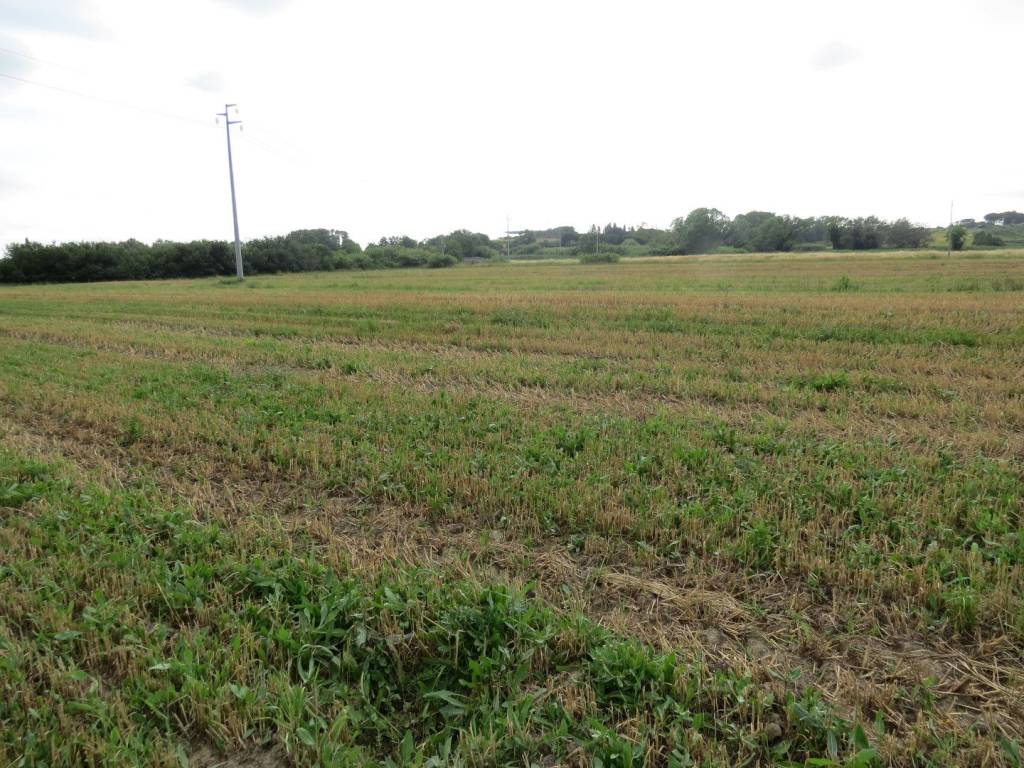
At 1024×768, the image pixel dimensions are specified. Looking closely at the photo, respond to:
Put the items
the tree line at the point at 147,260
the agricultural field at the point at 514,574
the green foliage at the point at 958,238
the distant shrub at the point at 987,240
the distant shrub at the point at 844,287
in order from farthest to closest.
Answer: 1. the distant shrub at the point at 987,240
2. the green foliage at the point at 958,238
3. the tree line at the point at 147,260
4. the distant shrub at the point at 844,287
5. the agricultural field at the point at 514,574

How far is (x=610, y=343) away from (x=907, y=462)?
25.6 feet

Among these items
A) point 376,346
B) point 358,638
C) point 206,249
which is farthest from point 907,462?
point 206,249

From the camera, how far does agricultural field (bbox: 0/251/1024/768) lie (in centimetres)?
300

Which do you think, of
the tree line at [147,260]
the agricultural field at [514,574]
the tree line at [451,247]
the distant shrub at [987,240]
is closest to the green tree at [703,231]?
the tree line at [451,247]

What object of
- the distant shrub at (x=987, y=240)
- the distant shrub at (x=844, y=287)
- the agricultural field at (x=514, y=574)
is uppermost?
the distant shrub at (x=987, y=240)

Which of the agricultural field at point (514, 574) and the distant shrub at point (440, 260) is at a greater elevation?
the distant shrub at point (440, 260)

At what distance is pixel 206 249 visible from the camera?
64.2 meters

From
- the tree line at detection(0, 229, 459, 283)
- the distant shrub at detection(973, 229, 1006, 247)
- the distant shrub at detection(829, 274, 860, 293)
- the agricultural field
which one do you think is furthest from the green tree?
the agricultural field

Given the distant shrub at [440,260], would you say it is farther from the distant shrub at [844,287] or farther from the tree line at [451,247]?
the distant shrub at [844,287]

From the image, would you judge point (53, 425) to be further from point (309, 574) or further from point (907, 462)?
point (907, 462)

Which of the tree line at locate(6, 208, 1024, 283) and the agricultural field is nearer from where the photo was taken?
the agricultural field

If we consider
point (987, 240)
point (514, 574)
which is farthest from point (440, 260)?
point (514, 574)

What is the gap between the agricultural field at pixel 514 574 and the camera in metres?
3.00

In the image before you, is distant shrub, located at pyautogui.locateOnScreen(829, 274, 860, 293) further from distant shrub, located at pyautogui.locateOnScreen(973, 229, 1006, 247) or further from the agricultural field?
distant shrub, located at pyautogui.locateOnScreen(973, 229, 1006, 247)
